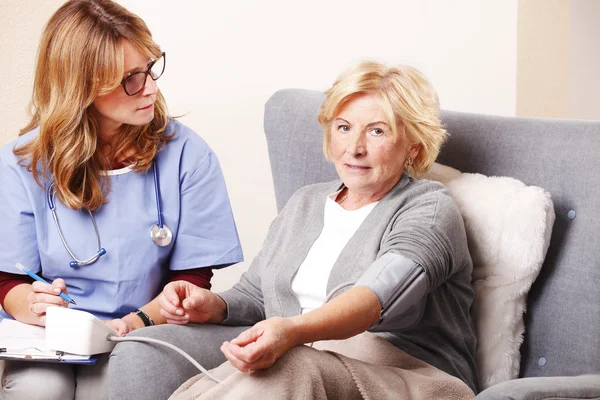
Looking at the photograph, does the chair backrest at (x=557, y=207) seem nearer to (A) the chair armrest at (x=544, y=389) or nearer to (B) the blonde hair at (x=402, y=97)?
(B) the blonde hair at (x=402, y=97)

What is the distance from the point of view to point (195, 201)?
72.8 inches

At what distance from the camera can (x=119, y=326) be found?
65.5 inches

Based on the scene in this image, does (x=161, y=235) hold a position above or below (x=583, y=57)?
below

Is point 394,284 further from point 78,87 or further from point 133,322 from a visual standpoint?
point 78,87

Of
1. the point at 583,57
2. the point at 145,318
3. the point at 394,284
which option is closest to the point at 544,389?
the point at 394,284

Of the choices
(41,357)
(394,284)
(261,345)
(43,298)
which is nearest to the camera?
(261,345)

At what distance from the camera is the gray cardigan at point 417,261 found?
57.2 inches

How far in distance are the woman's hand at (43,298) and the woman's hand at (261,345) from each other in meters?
0.58

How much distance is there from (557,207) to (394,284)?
477 mm

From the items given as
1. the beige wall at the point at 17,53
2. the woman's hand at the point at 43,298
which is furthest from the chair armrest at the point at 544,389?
the beige wall at the point at 17,53

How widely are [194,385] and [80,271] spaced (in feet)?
1.58

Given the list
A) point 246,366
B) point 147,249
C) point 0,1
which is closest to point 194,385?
point 246,366

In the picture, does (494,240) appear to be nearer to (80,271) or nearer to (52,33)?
(80,271)

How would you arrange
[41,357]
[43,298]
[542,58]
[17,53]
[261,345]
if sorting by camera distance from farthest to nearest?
[17,53]
[542,58]
[43,298]
[41,357]
[261,345]
